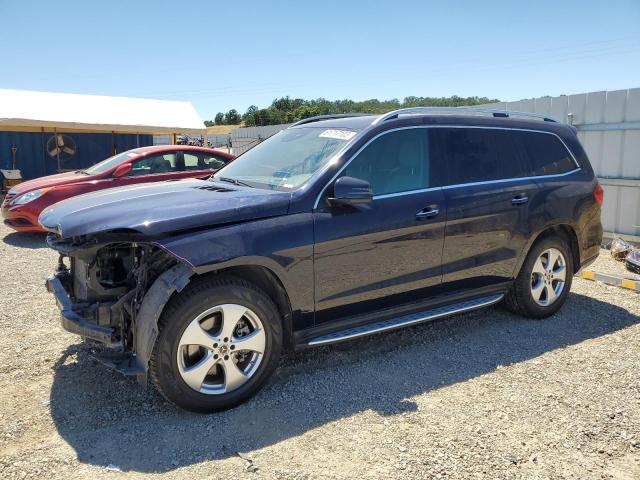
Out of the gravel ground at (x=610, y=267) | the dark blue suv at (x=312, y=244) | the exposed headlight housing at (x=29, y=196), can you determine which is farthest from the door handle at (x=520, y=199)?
the exposed headlight housing at (x=29, y=196)

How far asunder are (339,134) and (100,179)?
6.05 m

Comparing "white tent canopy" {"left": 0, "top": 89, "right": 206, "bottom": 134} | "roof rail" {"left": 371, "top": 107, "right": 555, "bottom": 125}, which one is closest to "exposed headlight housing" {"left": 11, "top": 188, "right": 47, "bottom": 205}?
"roof rail" {"left": 371, "top": 107, "right": 555, "bottom": 125}

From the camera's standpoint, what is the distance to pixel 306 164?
3.90 m

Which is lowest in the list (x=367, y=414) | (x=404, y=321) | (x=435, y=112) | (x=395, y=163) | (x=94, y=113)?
(x=367, y=414)

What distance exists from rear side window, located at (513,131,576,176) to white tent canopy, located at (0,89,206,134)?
14.9m

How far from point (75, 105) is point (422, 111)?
16.7m

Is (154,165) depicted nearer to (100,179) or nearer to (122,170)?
(122,170)

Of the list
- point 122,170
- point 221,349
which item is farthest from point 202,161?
point 221,349

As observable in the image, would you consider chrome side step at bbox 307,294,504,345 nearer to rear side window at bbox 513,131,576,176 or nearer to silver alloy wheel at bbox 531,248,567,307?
silver alloy wheel at bbox 531,248,567,307

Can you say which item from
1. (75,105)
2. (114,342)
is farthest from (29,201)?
(75,105)

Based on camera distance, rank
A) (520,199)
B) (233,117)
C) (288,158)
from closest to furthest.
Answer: (288,158) < (520,199) < (233,117)

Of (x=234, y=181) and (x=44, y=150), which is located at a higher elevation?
(x=44, y=150)

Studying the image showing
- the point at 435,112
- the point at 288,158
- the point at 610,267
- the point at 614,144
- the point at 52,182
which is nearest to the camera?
→ the point at 288,158

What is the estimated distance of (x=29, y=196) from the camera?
28.7 ft
